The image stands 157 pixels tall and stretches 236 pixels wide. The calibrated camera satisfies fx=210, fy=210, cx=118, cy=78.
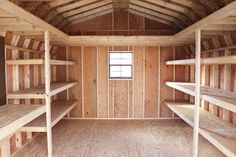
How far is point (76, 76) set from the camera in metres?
5.93

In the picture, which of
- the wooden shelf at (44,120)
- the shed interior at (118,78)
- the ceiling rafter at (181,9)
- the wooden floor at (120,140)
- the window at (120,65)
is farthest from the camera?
the window at (120,65)

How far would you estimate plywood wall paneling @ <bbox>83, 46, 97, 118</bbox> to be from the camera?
5879mm

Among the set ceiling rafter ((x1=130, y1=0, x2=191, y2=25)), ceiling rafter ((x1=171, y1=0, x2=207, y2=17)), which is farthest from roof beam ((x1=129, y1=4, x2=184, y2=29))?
ceiling rafter ((x1=171, y1=0, x2=207, y2=17))

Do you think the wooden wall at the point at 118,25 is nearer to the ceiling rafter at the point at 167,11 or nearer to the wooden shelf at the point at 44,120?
the ceiling rafter at the point at 167,11

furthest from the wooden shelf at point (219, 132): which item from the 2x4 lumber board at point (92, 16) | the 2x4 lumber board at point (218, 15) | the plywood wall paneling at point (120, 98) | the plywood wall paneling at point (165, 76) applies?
the 2x4 lumber board at point (92, 16)

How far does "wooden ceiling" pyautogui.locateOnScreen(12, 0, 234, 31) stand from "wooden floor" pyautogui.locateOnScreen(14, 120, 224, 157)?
243cm

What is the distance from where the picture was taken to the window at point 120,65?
595 cm

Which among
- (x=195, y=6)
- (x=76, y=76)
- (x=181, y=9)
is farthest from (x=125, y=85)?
(x=195, y=6)

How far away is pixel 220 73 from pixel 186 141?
4.89 feet

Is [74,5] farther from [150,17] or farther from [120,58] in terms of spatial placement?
[150,17]

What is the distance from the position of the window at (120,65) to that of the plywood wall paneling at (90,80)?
0.48m

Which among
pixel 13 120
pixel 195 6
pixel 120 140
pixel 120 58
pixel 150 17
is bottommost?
pixel 120 140

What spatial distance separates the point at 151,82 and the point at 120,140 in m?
2.24

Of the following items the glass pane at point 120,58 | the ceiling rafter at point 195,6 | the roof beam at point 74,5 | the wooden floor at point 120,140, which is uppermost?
the roof beam at point 74,5
